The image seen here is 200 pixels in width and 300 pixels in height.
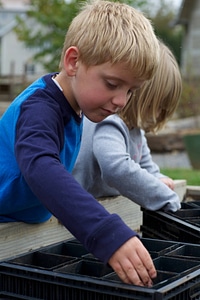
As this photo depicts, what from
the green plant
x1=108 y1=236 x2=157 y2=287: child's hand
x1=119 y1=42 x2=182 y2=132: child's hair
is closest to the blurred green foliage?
the green plant

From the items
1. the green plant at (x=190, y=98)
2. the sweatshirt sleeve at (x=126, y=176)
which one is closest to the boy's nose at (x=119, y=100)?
the sweatshirt sleeve at (x=126, y=176)

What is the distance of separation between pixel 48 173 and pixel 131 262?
1.14 ft

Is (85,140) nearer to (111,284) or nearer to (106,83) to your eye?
(106,83)

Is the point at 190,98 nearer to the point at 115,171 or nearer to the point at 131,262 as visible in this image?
the point at 115,171

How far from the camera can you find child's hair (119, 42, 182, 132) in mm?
3371

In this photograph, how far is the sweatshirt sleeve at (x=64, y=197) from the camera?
174cm

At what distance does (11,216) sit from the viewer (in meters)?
2.54

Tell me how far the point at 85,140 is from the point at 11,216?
32.6 inches

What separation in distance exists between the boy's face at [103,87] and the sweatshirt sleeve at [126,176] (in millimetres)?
844

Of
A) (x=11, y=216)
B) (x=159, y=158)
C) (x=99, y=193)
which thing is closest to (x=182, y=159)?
(x=159, y=158)

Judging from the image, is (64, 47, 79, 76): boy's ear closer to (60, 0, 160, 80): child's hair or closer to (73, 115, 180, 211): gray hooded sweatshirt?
(60, 0, 160, 80): child's hair

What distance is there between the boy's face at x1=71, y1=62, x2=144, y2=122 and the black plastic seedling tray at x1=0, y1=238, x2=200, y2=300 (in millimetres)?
517

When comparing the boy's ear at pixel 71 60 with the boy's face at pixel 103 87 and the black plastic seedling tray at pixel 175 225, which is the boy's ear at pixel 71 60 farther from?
the black plastic seedling tray at pixel 175 225

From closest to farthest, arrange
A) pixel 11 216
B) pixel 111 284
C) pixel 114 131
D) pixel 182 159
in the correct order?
pixel 111 284, pixel 11 216, pixel 114 131, pixel 182 159
